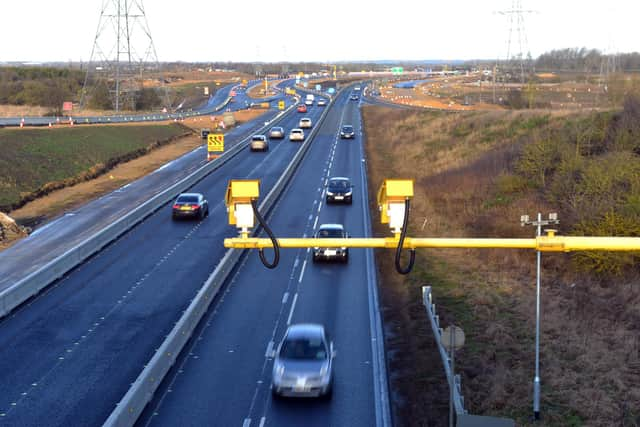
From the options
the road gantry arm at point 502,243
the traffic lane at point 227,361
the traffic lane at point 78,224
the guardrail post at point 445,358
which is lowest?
the traffic lane at point 227,361

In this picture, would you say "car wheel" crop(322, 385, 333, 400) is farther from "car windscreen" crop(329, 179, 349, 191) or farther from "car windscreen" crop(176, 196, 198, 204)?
"car windscreen" crop(329, 179, 349, 191)

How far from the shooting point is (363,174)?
2092 inches

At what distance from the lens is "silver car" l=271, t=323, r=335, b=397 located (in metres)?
16.5

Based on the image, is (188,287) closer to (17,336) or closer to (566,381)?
(17,336)

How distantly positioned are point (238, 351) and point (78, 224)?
65.2 feet

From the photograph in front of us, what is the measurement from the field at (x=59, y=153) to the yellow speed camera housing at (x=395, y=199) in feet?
125

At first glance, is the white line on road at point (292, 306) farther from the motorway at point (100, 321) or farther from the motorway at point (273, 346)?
the motorway at point (100, 321)

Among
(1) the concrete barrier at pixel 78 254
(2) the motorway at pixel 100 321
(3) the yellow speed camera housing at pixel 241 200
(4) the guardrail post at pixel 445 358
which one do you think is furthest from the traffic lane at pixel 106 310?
(3) the yellow speed camera housing at pixel 241 200

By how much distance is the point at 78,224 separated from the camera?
36.9 meters

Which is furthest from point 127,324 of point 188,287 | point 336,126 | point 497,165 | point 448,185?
point 336,126

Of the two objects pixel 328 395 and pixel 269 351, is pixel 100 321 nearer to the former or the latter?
pixel 269 351

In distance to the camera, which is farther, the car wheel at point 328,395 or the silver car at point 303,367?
the car wheel at point 328,395

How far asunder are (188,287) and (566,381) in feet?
43.6

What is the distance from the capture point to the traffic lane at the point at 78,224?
1149 inches
